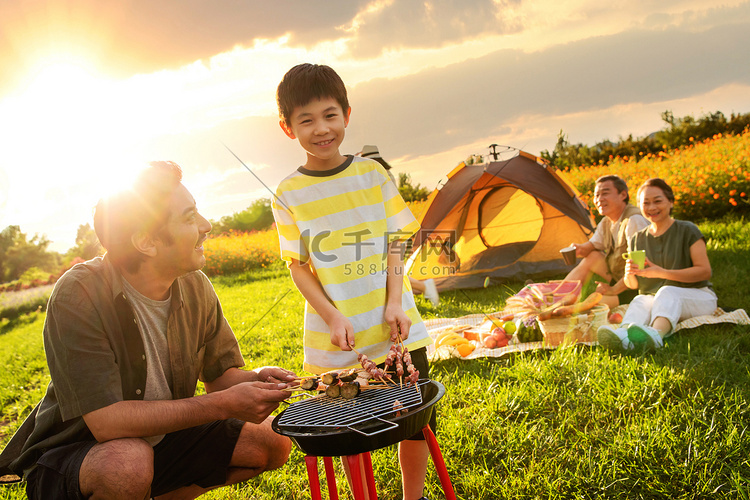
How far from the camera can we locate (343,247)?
83.1 inches

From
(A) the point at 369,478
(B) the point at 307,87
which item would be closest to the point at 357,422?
(A) the point at 369,478

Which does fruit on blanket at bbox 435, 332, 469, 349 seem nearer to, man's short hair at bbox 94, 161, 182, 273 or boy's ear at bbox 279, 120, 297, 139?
boy's ear at bbox 279, 120, 297, 139

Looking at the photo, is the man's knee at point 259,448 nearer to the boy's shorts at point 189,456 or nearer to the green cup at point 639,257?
the boy's shorts at point 189,456

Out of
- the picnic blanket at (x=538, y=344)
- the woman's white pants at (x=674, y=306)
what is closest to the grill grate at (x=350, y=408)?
the picnic blanket at (x=538, y=344)

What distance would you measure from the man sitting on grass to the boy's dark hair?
151 inches

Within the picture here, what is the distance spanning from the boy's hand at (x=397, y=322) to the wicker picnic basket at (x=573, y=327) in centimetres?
229

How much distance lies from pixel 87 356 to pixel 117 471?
14.8 inches

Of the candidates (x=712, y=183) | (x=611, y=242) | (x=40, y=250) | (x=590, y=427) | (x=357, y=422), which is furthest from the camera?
(x=40, y=250)

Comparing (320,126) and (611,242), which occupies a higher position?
(320,126)

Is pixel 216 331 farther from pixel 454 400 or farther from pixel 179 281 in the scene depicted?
pixel 454 400

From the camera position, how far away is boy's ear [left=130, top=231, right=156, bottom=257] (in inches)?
70.9

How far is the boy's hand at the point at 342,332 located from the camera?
189cm

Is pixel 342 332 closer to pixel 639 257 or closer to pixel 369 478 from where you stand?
pixel 369 478

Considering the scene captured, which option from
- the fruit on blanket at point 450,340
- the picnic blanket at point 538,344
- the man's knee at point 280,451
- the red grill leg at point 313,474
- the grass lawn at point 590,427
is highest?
the red grill leg at point 313,474
